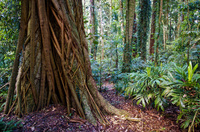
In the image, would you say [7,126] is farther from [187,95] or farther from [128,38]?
[128,38]

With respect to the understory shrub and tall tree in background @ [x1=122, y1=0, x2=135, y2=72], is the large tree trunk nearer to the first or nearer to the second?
the understory shrub

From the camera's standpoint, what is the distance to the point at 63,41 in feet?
7.97

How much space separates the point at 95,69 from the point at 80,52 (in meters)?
2.18

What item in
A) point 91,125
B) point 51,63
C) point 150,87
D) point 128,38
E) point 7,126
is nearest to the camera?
point 7,126

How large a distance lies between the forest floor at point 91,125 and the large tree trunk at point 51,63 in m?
0.16

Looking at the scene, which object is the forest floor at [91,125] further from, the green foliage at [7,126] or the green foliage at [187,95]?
the green foliage at [187,95]

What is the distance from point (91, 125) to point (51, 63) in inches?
58.9

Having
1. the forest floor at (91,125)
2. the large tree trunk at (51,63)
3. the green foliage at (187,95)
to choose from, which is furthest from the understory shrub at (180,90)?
the large tree trunk at (51,63)

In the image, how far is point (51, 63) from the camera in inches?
98.4

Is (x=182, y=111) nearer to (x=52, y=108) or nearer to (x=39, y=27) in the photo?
(x=52, y=108)

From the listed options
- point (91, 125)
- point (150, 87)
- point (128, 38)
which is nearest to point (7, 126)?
point (91, 125)

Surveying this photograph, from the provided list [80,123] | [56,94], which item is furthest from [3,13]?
[80,123]

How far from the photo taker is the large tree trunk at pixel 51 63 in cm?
230

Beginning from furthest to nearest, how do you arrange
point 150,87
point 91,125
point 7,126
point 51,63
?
point 150,87 < point 51,63 < point 91,125 < point 7,126
